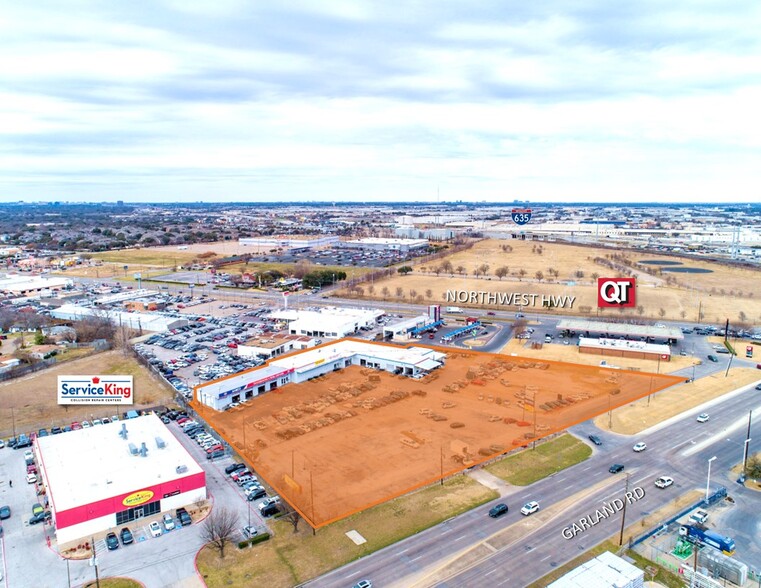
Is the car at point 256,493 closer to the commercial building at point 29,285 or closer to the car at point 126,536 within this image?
the car at point 126,536

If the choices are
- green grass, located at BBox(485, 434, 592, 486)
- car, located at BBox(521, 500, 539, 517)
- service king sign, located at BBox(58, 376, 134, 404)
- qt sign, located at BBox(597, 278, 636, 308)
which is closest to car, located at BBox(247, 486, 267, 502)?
green grass, located at BBox(485, 434, 592, 486)

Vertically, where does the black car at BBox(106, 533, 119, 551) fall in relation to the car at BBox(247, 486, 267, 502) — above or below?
below

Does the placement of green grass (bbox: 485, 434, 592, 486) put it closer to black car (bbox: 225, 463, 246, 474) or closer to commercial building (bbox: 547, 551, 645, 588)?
commercial building (bbox: 547, 551, 645, 588)

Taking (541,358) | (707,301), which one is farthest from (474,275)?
(541,358)

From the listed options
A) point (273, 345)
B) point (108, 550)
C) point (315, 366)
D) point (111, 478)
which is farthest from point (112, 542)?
point (273, 345)

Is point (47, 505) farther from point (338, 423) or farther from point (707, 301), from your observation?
point (707, 301)

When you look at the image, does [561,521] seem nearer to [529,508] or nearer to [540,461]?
[529,508]
